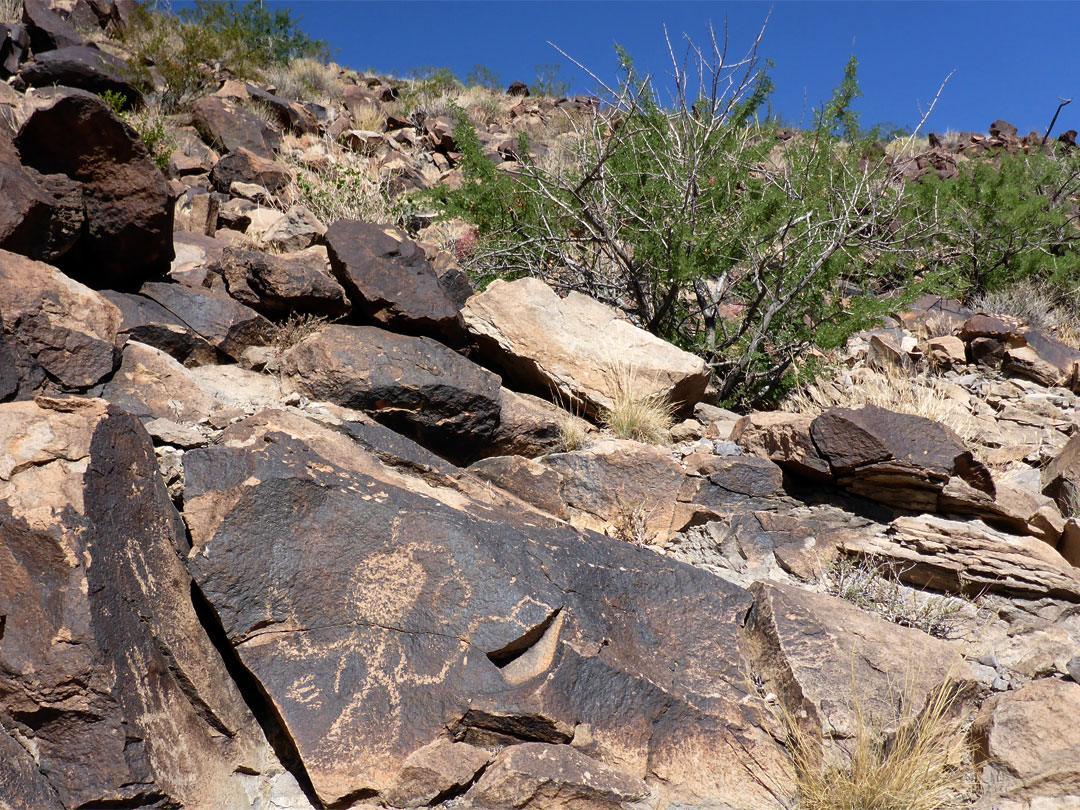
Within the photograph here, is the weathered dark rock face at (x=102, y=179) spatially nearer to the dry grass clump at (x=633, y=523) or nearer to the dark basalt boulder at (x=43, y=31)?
the dry grass clump at (x=633, y=523)

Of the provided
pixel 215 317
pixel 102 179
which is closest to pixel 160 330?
pixel 215 317

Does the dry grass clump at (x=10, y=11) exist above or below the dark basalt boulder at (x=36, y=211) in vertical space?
above

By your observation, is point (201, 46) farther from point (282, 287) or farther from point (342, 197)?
point (282, 287)

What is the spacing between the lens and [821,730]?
117 inches

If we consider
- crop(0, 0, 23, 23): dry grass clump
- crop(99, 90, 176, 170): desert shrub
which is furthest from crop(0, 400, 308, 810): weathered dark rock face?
crop(0, 0, 23, 23): dry grass clump

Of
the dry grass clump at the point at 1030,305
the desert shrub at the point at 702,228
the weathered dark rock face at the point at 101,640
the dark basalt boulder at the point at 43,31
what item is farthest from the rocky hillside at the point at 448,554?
the dark basalt boulder at the point at 43,31

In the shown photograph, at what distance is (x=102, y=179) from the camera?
4.73 m

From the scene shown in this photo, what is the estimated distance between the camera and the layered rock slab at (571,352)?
17.1 feet

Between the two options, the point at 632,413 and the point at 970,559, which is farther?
the point at 632,413

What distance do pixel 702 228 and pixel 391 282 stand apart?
116 inches

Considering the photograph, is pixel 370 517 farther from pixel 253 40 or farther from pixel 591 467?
pixel 253 40

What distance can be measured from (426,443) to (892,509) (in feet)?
9.08

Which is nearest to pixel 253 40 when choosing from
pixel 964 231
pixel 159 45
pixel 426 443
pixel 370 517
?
pixel 159 45

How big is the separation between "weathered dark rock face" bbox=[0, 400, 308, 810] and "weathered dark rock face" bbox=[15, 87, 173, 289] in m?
2.23
